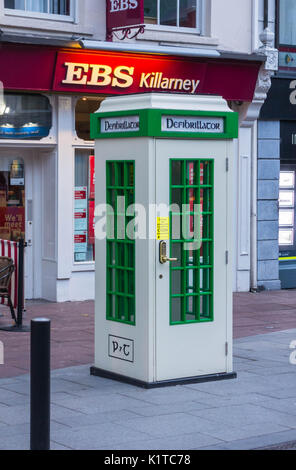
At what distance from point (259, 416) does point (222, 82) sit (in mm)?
8976

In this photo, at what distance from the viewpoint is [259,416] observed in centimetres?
765

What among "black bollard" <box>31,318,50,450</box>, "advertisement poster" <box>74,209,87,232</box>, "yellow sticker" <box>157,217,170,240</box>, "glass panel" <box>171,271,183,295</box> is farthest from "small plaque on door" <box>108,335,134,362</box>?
"advertisement poster" <box>74,209,87,232</box>

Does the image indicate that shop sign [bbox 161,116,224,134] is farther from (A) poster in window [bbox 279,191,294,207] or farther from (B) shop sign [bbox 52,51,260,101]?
(A) poster in window [bbox 279,191,294,207]

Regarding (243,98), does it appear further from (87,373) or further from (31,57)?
(87,373)

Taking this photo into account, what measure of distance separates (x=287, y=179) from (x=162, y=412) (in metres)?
9.91

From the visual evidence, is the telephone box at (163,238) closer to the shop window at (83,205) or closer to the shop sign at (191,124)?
the shop sign at (191,124)

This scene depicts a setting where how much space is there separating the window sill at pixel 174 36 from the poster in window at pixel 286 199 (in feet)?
10.4

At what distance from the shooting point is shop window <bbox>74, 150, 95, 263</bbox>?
14.6 metres

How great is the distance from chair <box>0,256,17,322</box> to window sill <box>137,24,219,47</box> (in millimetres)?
4725

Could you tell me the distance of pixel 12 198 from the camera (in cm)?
1452

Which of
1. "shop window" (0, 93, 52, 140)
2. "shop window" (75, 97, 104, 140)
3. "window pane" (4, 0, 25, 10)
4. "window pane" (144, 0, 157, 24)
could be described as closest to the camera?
"window pane" (4, 0, 25, 10)

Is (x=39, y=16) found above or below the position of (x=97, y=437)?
above

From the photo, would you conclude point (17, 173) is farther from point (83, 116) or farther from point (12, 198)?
point (83, 116)

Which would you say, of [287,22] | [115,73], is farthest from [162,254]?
[287,22]
